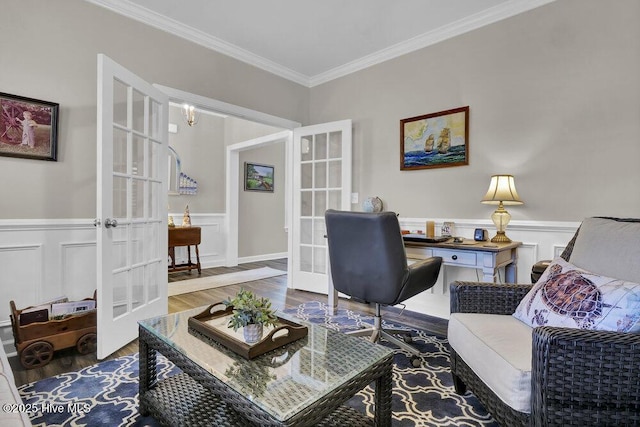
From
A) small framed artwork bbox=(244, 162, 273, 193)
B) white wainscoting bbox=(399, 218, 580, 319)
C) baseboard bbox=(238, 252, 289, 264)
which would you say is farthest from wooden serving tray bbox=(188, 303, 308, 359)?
small framed artwork bbox=(244, 162, 273, 193)

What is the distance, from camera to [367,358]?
1.19 metres

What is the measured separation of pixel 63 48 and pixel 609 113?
148 inches

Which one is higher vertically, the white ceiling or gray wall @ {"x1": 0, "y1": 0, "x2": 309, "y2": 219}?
the white ceiling

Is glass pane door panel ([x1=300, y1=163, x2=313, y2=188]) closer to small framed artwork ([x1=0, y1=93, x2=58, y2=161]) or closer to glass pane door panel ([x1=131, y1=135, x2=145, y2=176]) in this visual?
glass pane door panel ([x1=131, y1=135, x2=145, y2=176])

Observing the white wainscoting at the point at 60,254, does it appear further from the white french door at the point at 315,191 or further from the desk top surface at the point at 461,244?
the white french door at the point at 315,191

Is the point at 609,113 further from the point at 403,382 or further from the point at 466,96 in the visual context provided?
the point at 403,382

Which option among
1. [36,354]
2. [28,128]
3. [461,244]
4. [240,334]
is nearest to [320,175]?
[461,244]

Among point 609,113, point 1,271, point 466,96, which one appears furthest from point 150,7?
point 609,113

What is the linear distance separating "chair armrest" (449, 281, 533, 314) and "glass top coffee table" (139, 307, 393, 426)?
686 mm

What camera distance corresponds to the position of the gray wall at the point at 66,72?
2.20 m

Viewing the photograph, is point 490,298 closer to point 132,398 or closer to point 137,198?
point 132,398

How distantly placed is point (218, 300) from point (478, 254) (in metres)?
2.57

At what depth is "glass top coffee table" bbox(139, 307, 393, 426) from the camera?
0.95 m

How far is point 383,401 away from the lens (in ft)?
4.00
